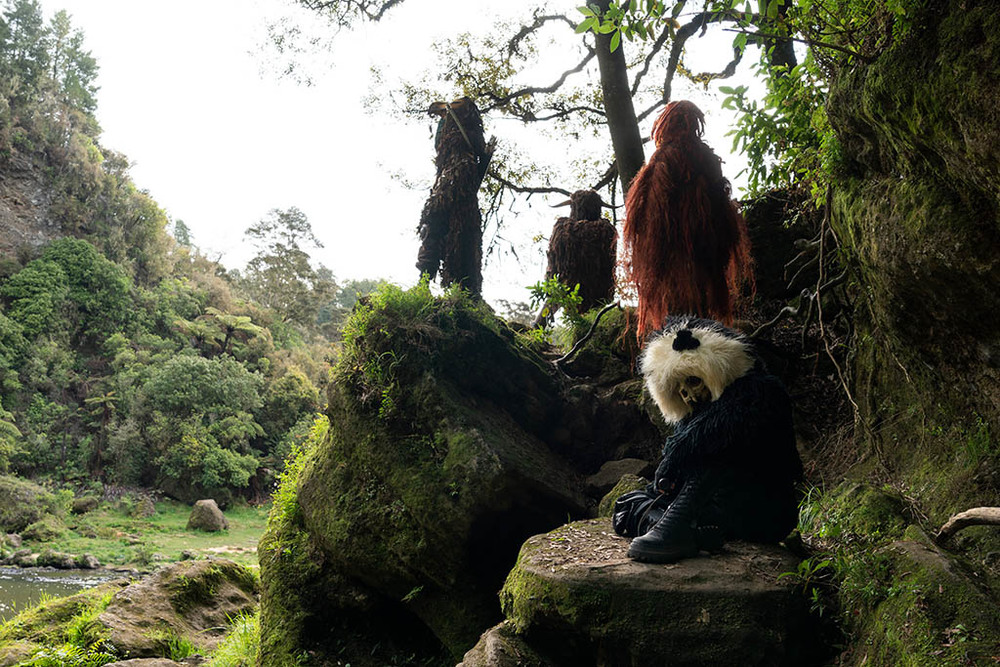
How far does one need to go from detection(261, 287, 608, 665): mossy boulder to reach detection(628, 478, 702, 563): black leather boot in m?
1.53

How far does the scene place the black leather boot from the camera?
242 cm

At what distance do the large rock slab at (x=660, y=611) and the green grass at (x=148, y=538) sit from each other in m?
13.0

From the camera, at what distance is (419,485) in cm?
405

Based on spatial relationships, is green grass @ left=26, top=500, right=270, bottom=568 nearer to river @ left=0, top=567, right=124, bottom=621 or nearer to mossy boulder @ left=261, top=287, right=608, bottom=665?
river @ left=0, top=567, right=124, bottom=621

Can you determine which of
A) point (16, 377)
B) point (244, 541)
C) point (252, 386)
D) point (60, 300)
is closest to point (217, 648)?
point (244, 541)

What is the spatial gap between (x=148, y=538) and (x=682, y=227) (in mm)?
17274

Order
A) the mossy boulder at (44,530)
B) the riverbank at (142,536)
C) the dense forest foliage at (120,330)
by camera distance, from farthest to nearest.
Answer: the dense forest foliage at (120,330) → the mossy boulder at (44,530) → the riverbank at (142,536)

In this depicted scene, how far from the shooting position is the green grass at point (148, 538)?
14.3 metres

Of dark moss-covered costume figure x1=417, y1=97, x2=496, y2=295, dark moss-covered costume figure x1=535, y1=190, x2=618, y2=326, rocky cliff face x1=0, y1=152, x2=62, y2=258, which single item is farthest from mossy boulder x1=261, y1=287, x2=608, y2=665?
rocky cliff face x1=0, y1=152, x2=62, y2=258

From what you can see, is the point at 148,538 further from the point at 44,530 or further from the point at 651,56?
the point at 651,56

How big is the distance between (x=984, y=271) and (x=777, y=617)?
1377mm

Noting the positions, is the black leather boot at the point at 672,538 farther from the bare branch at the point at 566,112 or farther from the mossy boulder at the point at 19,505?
the mossy boulder at the point at 19,505

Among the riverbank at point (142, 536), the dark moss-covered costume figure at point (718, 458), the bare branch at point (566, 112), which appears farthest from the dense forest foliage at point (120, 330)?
the dark moss-covered costume figure at point (718, 458)

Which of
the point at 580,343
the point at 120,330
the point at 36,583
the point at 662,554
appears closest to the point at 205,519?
the point at 36,583
